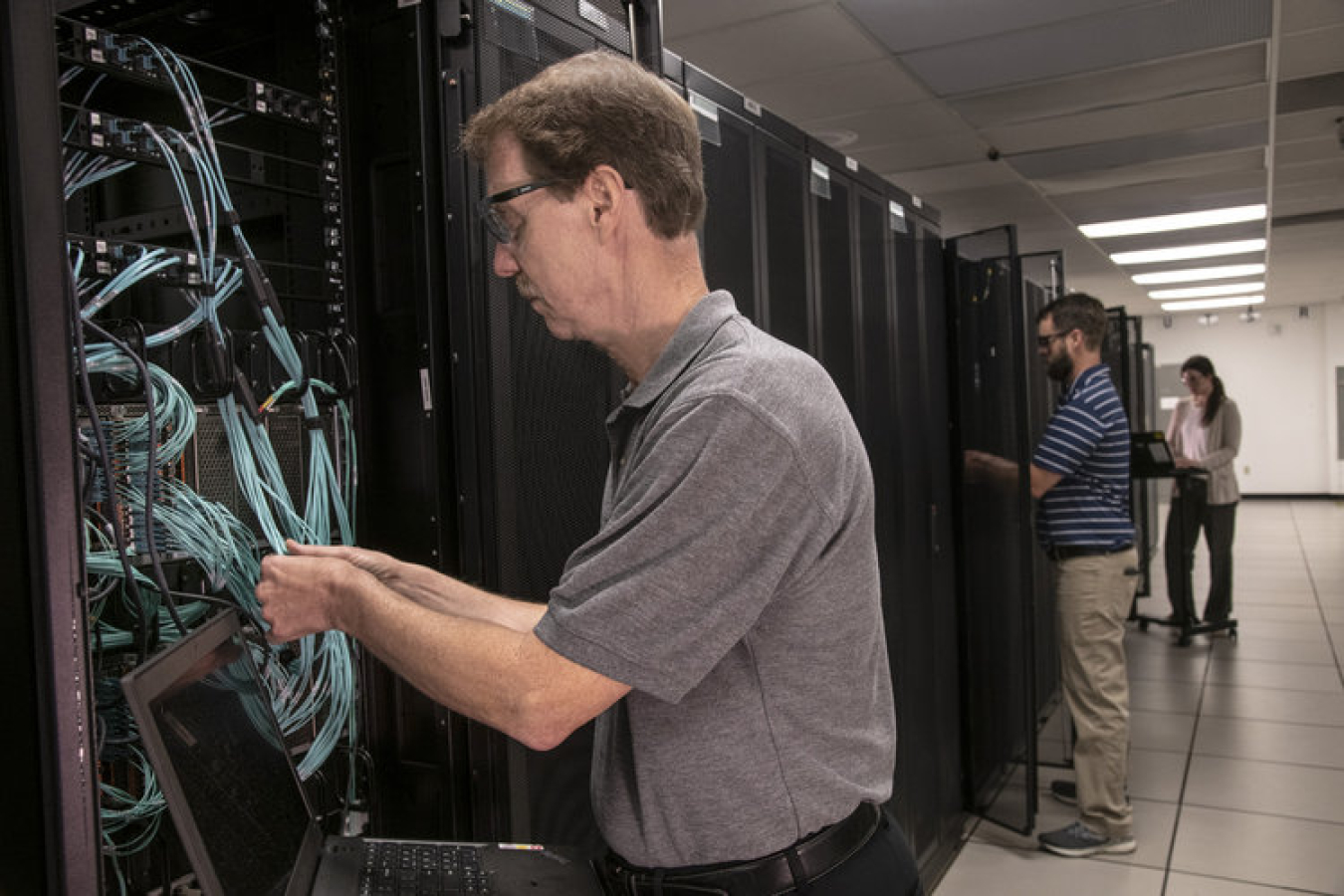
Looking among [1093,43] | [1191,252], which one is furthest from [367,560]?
[1191,252]

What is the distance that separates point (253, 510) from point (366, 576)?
12.1 inches

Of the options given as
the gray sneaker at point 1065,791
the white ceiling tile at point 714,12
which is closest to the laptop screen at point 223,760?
the gray sneaker at point 1065,791

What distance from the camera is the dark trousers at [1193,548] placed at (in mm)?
5812

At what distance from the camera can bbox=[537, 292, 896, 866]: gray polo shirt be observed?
0.83 metres

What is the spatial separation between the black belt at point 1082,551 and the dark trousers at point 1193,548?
3092mm

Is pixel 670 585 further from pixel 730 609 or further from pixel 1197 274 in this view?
pixel 1197 274

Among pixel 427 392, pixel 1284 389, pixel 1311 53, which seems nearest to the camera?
pixel 427 392

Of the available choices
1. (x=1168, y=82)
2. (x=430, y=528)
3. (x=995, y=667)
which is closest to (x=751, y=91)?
(x=1168, y=82)

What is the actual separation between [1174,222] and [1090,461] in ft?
19.4

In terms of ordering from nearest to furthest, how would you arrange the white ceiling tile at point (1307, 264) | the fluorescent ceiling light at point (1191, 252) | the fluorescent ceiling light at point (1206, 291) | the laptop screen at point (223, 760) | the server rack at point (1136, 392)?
the laptop screen at point (223, 760), the server rack at point (1136, 392), the white ceiling tile at point (1307, 264), the fluorescent ceiling light at point (1191, 252), the fluorescent ceiling light at point (1206, 291)

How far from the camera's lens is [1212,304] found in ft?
45.5

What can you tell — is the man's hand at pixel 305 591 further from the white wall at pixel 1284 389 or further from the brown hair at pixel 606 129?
the white wall at pixel 1284 389

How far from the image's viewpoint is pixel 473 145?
3.33 feet

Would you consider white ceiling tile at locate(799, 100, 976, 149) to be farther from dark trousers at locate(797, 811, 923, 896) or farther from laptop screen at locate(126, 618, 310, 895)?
laptop screen at locate(126, 618, 310, 895)
